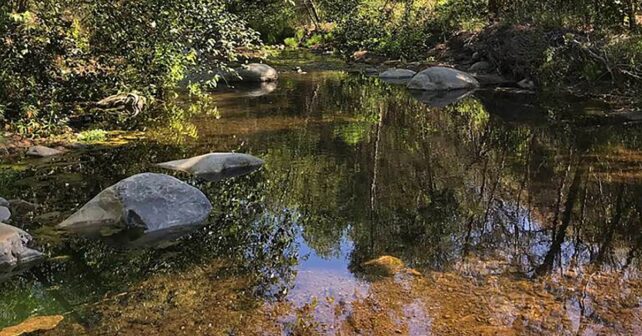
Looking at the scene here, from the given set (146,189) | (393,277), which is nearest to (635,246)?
(393,277)

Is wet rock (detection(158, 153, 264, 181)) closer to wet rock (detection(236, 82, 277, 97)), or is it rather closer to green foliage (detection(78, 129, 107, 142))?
green foliage (detection(78, 129, 107, 142))

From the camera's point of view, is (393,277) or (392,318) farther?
(393,277)

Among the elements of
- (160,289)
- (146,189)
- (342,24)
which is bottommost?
(160,289)

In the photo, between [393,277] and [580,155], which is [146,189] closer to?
[393,277]

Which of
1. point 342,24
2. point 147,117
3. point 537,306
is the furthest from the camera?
point 342,24

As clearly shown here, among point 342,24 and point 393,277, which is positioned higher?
point 342,24

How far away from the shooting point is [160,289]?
15.3ft

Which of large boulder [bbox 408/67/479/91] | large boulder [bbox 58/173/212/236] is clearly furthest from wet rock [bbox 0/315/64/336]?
large boulder [bbox 408/67/479/91]

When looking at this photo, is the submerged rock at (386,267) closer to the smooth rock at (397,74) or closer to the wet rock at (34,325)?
the wet rock at (34,325)

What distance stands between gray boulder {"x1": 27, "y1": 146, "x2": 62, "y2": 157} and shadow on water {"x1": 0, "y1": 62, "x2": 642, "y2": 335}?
0.40 meters

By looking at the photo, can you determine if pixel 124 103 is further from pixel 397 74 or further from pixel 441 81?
pixel 397 74

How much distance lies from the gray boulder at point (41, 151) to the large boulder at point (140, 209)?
2795 millimetres

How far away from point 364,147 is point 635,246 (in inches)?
174

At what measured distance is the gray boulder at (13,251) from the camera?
16.2 ft
